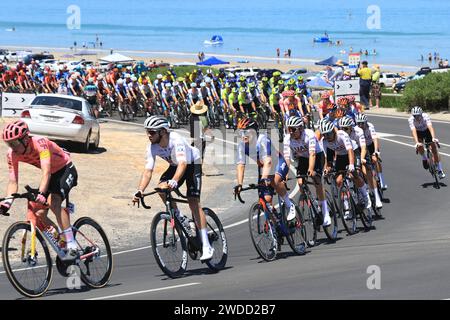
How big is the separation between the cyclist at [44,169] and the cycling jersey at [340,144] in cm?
646

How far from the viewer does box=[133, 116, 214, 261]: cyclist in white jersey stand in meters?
11.8

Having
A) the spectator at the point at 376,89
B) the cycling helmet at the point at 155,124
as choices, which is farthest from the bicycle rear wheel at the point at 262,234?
the spectator at the point at 376,89

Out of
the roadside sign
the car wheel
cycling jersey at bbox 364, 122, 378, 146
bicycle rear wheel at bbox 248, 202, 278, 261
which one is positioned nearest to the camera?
bicycle rear wheel at bbox 248, 202, 278, 261

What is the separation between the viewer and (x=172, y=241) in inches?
478

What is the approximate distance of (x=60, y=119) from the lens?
26109mm

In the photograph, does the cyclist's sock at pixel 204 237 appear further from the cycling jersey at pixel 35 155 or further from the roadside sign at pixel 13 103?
the roadside sign at pixel 13 103

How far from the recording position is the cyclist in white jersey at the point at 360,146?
1777 cm

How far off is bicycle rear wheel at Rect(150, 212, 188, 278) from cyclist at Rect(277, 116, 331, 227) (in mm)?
2401

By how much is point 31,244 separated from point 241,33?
179 meters

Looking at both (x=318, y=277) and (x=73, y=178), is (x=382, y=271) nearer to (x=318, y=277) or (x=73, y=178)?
(x=318, y=277)

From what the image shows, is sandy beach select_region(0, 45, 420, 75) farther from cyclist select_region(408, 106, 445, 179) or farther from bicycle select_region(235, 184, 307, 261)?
bicycle select_region(235, 184, 307, 261)

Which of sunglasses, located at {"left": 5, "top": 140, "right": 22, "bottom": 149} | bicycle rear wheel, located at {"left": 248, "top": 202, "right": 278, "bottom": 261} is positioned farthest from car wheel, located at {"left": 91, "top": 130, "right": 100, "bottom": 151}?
sunglasses, located at {"left": 5, "top": 140, "right": 22, "bottom": 149}

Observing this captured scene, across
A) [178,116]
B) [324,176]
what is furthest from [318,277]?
[178,116]

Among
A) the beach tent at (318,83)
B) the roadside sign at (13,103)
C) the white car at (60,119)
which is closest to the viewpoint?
the white car at (60,119)
